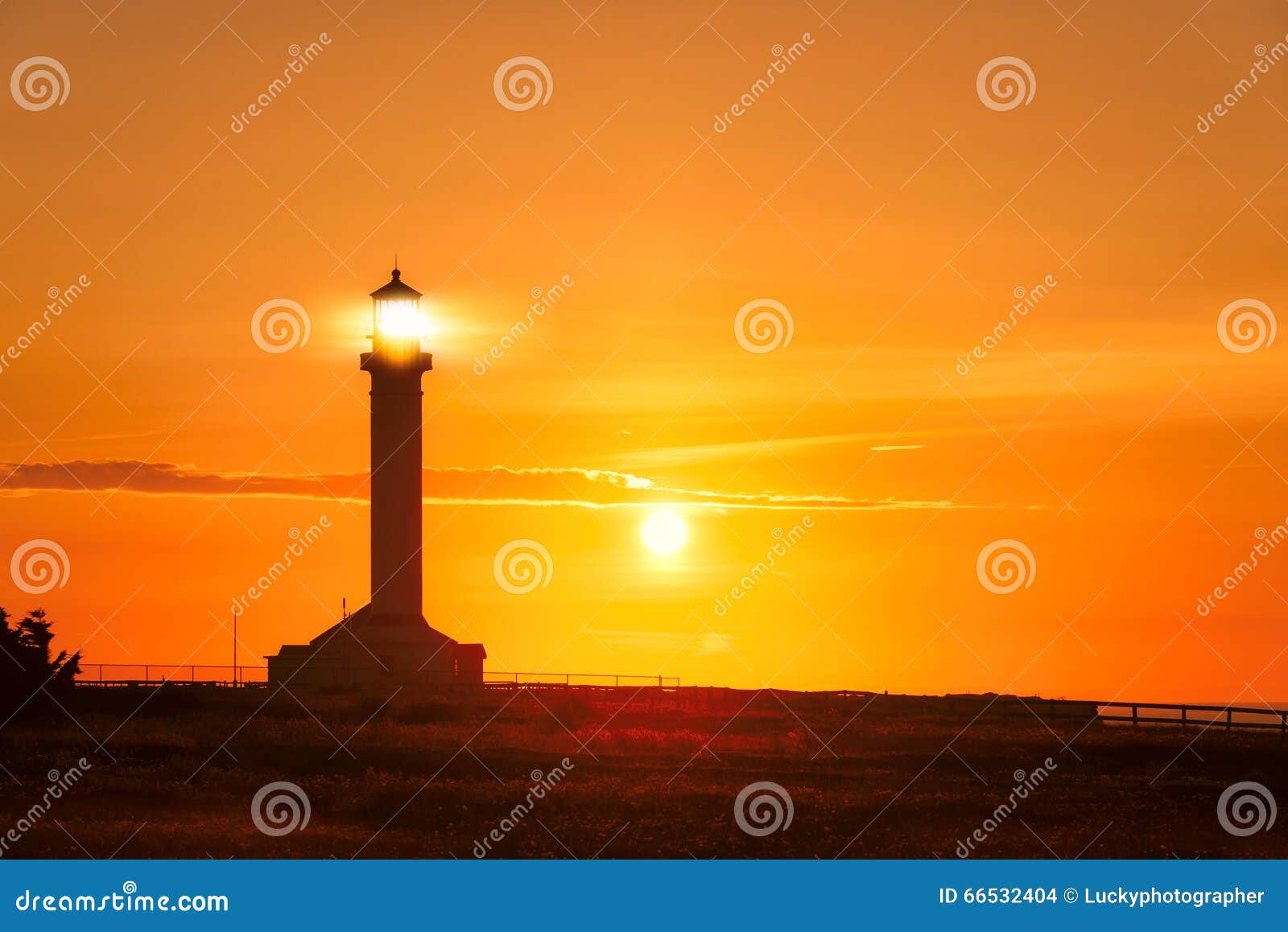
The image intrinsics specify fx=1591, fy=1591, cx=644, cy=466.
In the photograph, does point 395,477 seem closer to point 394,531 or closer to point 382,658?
point 394,531

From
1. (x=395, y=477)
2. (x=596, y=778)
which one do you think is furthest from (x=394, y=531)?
(x=596, y=778)

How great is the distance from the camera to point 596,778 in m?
34.2

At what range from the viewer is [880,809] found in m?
30.7

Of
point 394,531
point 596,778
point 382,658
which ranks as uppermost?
point 394,531

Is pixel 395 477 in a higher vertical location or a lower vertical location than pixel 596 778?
higher

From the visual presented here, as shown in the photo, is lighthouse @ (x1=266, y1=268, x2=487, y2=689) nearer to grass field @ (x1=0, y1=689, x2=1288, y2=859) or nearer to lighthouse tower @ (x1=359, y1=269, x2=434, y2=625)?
lighthouse tower @ (x1=359, y1=269, x2=434, y2=625)

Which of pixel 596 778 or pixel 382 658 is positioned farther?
pixel 382 658

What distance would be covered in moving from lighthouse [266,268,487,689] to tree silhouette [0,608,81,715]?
33.1 ft

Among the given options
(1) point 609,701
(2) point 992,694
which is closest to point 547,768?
(1) point 609,701

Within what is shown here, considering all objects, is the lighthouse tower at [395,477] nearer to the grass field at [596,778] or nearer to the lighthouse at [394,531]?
the lighthouse at [394,531]

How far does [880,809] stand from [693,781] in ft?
16.5

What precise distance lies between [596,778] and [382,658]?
877 inches

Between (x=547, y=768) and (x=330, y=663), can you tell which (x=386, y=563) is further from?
(x=547, y=768)

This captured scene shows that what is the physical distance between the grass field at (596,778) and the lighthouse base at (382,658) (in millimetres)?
4113
